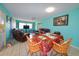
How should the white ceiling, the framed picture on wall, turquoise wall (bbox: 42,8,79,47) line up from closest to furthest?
the white ceiling < turquoise wall (bbox: 42,8,79,47) < the framed picture on wall

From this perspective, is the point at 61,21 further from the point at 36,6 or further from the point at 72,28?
the point at 36,6

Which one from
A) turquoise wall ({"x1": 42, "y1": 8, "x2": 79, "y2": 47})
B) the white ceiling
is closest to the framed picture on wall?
turquoise wall ({"x1": 42, "y1": 8, "x2": 79, "y2": 47})

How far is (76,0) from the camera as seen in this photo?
2.28 meters

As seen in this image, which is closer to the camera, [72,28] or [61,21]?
[72,28]

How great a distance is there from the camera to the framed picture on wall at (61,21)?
4704 millimetres

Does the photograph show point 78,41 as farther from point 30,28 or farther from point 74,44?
point 30,28

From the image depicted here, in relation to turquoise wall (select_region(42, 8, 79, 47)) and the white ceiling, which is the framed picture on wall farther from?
the white ceiling

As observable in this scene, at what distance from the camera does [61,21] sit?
4.95 m

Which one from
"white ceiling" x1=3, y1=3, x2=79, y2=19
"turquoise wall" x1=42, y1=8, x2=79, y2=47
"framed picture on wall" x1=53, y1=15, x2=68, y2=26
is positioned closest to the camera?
"white ceiling" x1=3, y1=3, x2=79, y2=19

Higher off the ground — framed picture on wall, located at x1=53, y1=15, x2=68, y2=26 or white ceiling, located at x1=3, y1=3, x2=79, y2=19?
white ceiling, located at x1=3, y1=3, x2=79, y2=19

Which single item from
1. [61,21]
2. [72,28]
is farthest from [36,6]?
[72,28]

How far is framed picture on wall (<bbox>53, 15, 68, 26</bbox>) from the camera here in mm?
4704

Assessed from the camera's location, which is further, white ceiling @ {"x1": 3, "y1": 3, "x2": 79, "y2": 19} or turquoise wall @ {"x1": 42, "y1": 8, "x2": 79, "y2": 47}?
turquoise wall @ {"x1": 42, "y1": 8, "x2": 79, "y2": 47}

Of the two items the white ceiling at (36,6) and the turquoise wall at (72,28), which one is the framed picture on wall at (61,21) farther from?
the white ceiling at (36,6)
